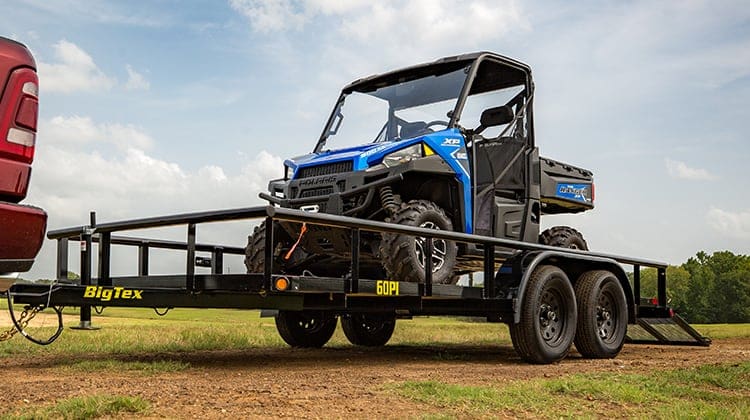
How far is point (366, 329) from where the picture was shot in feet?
38.8

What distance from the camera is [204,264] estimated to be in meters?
9.22

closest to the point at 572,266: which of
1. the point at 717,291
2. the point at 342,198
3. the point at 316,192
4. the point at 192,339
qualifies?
the point at 342,198

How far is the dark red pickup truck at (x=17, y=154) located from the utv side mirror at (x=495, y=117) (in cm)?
588

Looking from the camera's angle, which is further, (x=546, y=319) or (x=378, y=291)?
(x=546, y=319)

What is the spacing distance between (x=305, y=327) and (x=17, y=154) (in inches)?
278

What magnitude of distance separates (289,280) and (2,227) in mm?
2642

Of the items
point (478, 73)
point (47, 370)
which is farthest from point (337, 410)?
point (478, 73)

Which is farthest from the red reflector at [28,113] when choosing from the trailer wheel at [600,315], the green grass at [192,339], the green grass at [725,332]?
the green grass at [725,332]

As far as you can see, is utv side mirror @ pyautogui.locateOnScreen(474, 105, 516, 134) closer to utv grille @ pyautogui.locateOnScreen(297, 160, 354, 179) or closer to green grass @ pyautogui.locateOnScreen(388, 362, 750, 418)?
utv grille @ pyautogui.locateOnScreen(297, 160, 354, 179)

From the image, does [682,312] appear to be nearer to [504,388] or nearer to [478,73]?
[478,73]

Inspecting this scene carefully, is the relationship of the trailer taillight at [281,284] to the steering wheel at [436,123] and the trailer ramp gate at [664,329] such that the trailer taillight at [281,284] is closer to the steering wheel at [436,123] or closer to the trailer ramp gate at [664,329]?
the steering wheel at [436,123]

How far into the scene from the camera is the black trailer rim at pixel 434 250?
26.3 feet

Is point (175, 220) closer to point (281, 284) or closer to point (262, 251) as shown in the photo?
point (281, 284)

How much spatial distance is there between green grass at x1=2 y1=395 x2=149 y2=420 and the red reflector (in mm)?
1588
